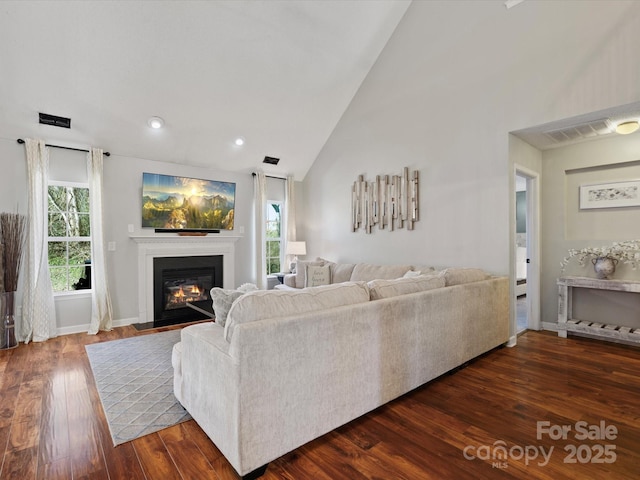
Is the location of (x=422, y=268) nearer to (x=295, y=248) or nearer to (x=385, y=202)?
(x=385, y=202)

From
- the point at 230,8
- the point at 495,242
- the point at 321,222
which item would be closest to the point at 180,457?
the point at 495,242

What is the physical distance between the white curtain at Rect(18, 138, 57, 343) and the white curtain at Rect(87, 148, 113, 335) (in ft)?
1.52

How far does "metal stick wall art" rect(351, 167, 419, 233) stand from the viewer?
15.5 ft

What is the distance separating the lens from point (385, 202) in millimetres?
5121

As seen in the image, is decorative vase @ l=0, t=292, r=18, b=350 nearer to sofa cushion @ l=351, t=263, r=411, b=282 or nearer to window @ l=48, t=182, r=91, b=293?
window @ l=48, t=182, r=91, b=293

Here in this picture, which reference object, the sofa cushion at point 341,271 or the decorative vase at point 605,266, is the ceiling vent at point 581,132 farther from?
the sofa cushion at point 341,271

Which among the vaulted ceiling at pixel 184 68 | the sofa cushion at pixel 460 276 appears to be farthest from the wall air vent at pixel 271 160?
the sofa cushion at pixel 460 276

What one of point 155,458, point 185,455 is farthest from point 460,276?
point 155,458

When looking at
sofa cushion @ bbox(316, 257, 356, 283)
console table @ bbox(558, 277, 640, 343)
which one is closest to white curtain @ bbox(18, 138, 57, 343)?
sofa cushion @ bbox(316, 257, 356, 283)

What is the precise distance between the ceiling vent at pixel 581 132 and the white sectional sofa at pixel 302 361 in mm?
2519

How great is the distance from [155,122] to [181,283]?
2.47 m

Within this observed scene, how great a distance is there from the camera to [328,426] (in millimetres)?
1950

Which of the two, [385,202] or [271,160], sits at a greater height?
[271,160]

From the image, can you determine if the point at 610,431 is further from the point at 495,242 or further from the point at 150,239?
the point at 150,239
